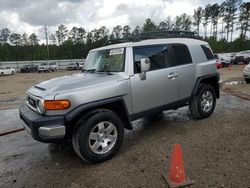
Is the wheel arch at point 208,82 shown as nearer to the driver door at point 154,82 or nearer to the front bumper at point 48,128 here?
the driver door at point 154,82

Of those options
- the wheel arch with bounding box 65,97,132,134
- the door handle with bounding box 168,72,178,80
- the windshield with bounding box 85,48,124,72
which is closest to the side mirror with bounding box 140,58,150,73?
the windshield with bounding box 85,48,124,72

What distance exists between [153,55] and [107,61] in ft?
3.06

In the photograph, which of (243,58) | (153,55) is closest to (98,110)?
(153,55)

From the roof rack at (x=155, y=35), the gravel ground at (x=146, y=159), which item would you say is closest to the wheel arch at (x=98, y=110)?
the gravel ground at (x=146, y=159)

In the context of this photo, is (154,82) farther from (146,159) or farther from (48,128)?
(48,128)

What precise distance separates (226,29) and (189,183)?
3069 inches

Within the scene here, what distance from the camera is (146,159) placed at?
418cm

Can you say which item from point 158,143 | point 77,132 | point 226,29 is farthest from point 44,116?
point 226,29

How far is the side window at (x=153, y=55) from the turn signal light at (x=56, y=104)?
1.50m

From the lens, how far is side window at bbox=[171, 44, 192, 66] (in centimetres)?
548

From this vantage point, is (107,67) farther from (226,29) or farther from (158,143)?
(226,29)

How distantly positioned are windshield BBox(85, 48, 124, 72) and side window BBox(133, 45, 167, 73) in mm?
283

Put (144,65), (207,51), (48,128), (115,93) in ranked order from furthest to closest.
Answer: (207,51) → (144,65) → (115,93) → (48,128)

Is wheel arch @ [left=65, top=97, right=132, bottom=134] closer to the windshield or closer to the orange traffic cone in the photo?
the windshield
